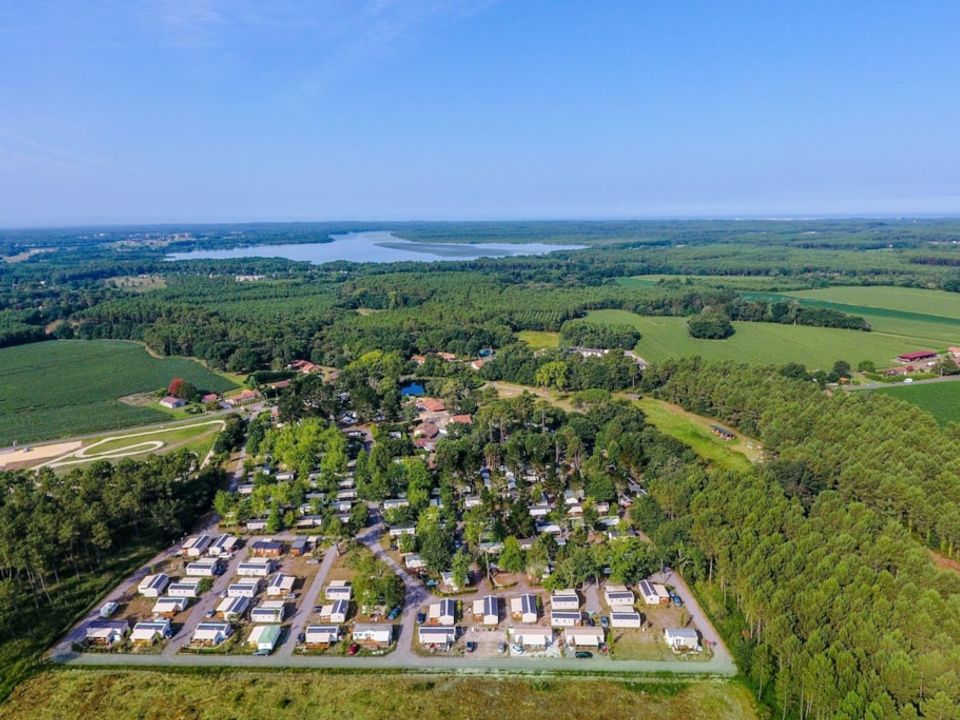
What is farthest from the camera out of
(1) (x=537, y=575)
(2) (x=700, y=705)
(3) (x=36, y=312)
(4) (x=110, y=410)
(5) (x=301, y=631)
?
(3) (x=36, y=312)

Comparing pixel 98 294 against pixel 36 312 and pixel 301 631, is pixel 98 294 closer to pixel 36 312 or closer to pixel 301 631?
pixel 36 312

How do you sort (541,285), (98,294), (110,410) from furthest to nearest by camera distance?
1. (541,285)
2. (98,294)
3. (110,410)

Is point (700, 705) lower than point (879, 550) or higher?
lower

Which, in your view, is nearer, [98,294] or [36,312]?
[36,312]

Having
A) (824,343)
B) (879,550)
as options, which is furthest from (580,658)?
(824,343)

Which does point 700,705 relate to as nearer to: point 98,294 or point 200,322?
point 200,322

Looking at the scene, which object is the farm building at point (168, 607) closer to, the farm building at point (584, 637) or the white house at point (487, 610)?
the white house at point (487, 610)

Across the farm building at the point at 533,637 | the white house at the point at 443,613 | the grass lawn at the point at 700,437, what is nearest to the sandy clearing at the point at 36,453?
the white house at the point at 443,613
